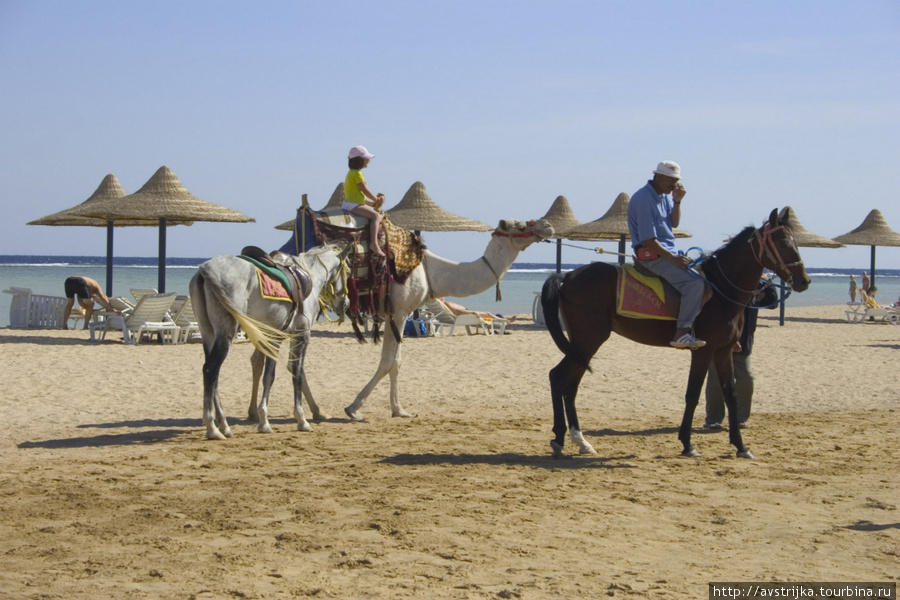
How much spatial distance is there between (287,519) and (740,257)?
472 centimetres

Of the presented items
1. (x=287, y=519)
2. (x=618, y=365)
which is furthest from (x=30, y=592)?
(x=618, y=365)

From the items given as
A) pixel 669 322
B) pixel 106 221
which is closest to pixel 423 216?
pixel 106 221

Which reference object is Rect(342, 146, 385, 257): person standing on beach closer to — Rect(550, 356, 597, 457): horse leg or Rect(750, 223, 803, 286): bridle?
Rect(550, 356, 597, 457): horse leg

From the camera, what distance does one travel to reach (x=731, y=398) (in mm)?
8625

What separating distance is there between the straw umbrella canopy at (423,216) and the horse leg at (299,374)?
582 inches

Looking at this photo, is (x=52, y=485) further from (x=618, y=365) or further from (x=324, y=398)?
(x=618, y=365)

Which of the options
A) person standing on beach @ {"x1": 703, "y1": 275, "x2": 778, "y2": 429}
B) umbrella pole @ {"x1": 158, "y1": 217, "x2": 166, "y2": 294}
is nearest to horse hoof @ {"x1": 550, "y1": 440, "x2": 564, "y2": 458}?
person standing on beach @ {"x1": 703, "y1": 275, "x2": 778, "y2": 429}

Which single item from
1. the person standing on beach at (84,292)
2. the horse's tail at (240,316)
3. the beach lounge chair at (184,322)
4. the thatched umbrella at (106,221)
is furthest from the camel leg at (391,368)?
the thatched umbrella at (106,221)

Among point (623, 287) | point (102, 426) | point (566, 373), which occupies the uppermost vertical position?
point (623, 287)

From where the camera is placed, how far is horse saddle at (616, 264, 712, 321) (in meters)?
8.40

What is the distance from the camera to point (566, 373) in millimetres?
8414

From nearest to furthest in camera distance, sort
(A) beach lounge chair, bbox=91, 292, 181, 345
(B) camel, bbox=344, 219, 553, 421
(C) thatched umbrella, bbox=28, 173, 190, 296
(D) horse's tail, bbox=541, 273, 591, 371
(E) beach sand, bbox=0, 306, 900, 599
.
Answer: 1. (E) beach sand, bbox=0, 306, 900, 599
2. (D) horse's tail, bbox=541, 273, 591, 371
3. (B) camel, bbox=344, 219, 553, 421
4. (A) beach lounge chair, bbox=91, 292, 181, 345
5. (C) thatched umbrella, bbox=28, 173, 190, 296

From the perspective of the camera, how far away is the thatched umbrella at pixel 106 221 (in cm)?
2312

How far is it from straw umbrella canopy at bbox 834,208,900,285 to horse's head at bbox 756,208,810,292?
27621 millimetres
